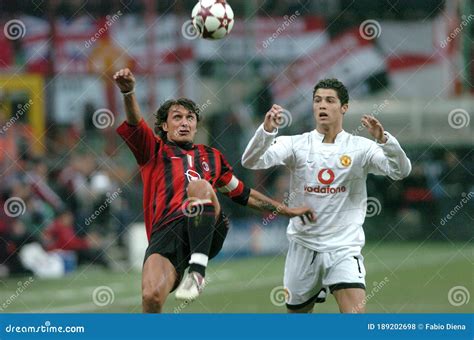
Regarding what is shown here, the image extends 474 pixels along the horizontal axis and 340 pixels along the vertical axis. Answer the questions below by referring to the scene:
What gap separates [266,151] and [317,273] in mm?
1104

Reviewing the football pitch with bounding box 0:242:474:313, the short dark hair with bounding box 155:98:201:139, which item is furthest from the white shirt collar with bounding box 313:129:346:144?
the football pitch with bounding box 0:242:474:313

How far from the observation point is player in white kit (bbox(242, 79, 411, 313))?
9.96 m

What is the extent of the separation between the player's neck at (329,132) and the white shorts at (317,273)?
0.92m

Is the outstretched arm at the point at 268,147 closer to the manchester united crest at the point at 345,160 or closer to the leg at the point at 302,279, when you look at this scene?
the manchester united crest at the point at 345,160

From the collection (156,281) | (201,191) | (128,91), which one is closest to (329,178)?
(201,191)

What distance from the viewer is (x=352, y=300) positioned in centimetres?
966

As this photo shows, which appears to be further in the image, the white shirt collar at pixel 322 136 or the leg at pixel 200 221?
the white shirt collar at pixel 322 136

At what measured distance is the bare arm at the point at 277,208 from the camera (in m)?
9.97

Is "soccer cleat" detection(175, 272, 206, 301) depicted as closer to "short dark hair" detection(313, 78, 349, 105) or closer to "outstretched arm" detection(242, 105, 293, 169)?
"outstretched arm" detection(242, 105, 293, 169)

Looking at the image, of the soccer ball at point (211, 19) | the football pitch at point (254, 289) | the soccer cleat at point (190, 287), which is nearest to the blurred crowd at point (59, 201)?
the football pitch at point (254, 289)

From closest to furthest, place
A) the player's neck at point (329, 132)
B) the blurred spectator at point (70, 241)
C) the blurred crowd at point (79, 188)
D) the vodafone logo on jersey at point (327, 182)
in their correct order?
the vodafone logo on jersey at point (327, 182), the player's neck at point (329, 132), the blurred crowd at point (79, 188), the blurred spectator at point (70, 241)

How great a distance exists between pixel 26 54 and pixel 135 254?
202 inches

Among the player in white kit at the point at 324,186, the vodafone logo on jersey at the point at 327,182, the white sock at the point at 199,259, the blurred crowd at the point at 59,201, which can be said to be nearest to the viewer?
the white sock at the point at 199,259
